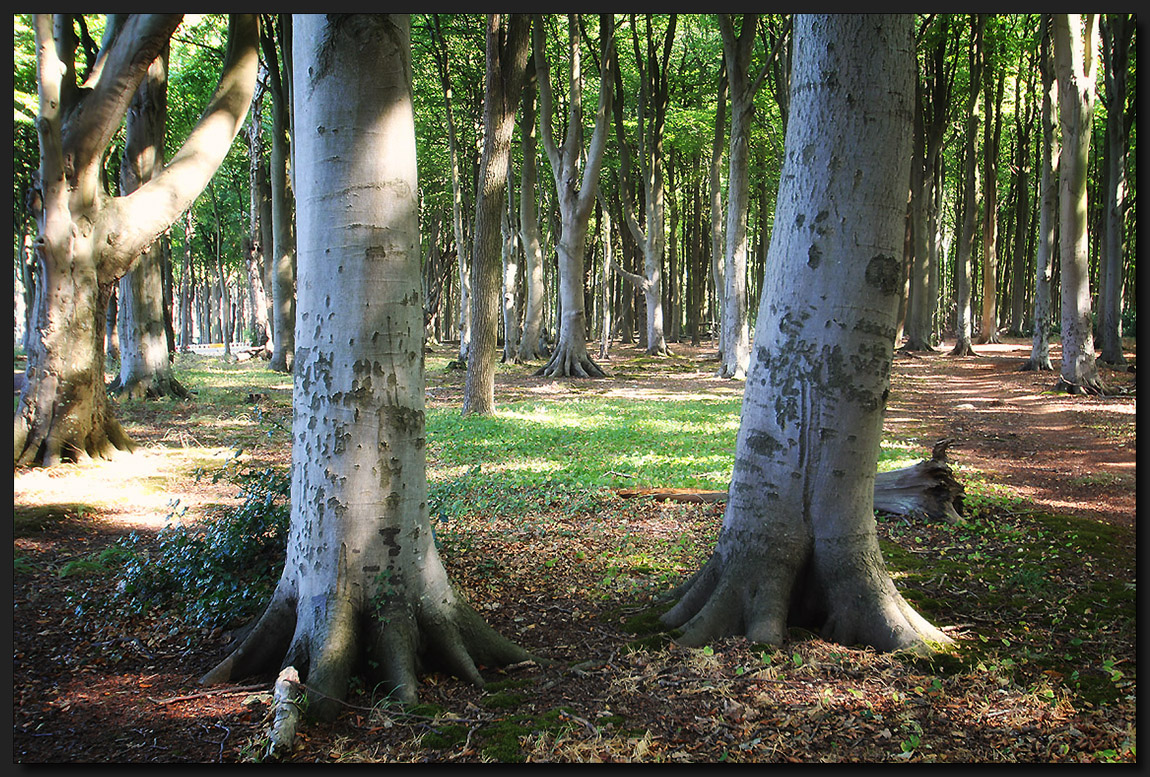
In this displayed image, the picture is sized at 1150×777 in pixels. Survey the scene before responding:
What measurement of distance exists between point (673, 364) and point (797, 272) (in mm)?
19551

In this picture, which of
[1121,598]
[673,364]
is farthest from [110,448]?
[673,364]

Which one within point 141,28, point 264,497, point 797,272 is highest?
point 141,28

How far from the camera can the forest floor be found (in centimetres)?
293

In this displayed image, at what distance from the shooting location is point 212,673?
3.42 m

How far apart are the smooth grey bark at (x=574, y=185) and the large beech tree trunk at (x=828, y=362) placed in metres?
14.6

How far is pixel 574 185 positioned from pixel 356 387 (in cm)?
1609

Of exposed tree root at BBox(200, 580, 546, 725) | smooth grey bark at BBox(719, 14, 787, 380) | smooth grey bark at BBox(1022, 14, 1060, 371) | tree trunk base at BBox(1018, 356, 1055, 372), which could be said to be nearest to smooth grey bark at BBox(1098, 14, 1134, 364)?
smooth grey bark at BBox(1022, 14, 1060, 371)

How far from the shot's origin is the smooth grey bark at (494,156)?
11.2 metres

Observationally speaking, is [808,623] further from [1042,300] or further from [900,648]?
[1042,300]

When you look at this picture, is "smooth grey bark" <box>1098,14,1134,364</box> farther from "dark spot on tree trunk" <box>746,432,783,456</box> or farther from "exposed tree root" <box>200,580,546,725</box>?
"exposed tree root" <box>200,580,546,725</box>

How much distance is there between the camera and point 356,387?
11.2 feet

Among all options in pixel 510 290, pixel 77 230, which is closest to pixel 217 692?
pixel 77 230

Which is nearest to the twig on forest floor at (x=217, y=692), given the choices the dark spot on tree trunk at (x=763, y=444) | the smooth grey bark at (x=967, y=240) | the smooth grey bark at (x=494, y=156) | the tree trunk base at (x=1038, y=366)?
the dark spot on tree trunk at (x=763, y=444)

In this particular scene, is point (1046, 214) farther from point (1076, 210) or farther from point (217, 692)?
point (217, 692)
